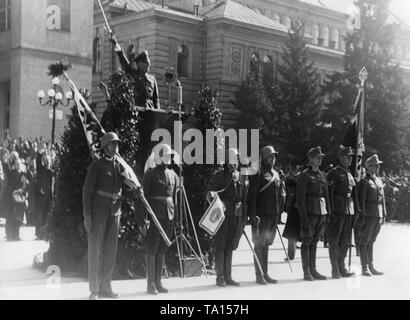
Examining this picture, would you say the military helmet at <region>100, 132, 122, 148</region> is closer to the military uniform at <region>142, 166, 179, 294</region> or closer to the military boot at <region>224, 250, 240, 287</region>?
the military uniform at <region>142, 166, 179, 294</region>

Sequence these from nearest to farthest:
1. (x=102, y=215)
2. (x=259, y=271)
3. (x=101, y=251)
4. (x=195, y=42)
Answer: (x=102, y=215) → (x=101, y=251) → (x=259, y=271) → (x=195, y=42)

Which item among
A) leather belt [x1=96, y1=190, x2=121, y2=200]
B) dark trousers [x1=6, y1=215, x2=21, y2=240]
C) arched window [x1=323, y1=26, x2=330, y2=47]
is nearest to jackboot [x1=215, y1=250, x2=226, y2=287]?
leather belt [x1=96, y1=190, x2=121, y2=200]

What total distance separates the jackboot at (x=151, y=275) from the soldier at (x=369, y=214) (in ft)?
13.7

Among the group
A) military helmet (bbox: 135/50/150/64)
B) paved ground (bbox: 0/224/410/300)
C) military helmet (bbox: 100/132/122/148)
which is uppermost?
military helmet (bbox: 135/50/150/64)

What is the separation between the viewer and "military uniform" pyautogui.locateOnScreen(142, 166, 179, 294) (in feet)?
32.0

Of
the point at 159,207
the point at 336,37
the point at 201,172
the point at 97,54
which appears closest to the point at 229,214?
the point at 159,207

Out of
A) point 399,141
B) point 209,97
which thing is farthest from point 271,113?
point 209,97

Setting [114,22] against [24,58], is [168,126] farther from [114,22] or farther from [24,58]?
[114,22]

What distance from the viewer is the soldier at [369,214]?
1209 centimetres

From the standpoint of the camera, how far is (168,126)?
469 inches

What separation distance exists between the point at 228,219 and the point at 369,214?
281 centimetres

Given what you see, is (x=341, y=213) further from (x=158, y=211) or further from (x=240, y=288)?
(x=158, y=211)

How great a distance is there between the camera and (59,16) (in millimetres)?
36406

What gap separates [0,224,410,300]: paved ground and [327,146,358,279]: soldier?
52 centimetres
